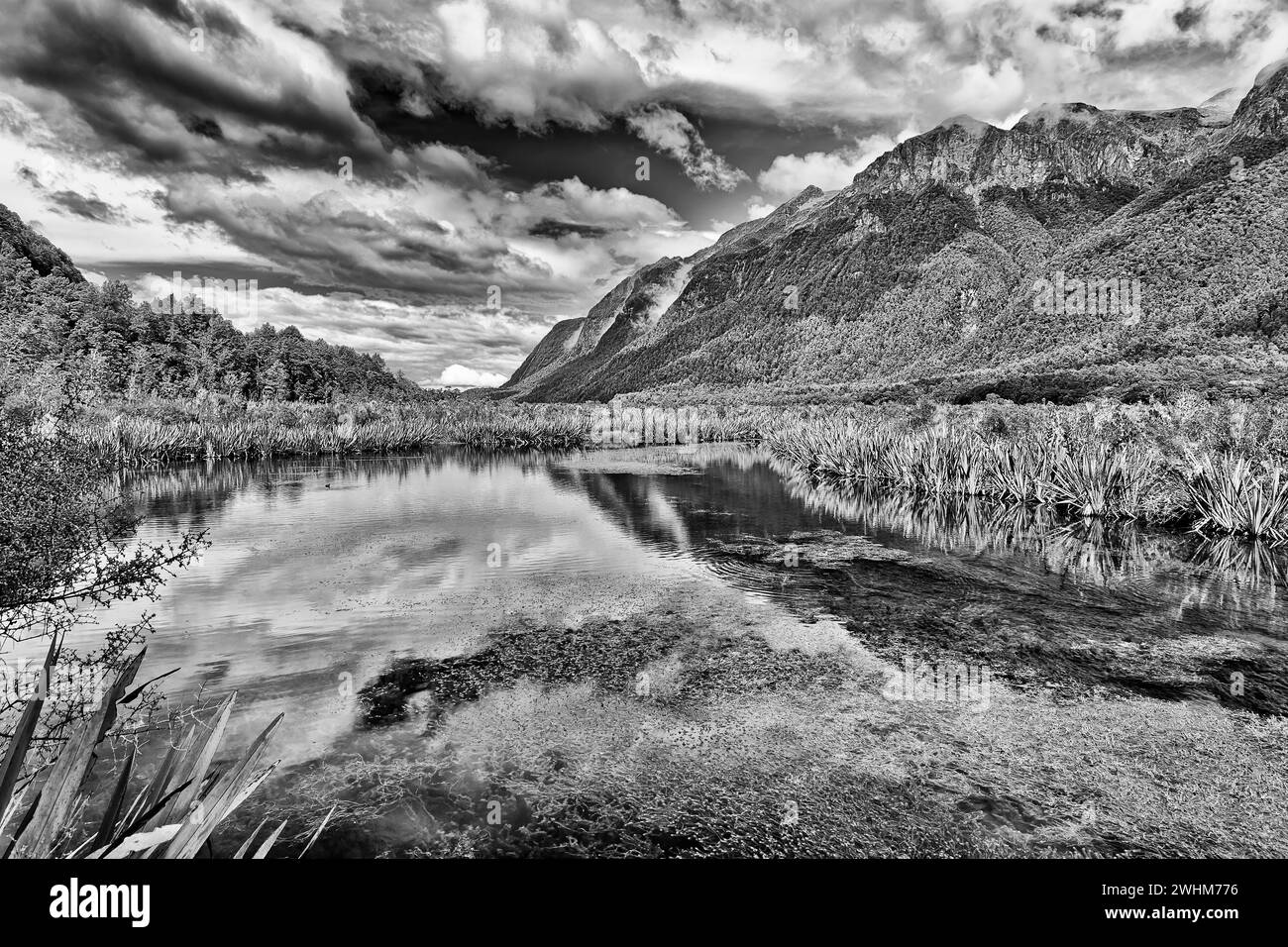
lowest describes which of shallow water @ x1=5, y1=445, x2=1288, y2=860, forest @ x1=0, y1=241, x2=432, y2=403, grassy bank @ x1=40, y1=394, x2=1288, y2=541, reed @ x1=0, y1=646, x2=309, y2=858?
shallow water @ x1=5, y1=445, x2=1288, y2=860

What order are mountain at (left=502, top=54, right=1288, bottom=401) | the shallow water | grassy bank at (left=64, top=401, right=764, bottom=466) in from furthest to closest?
1. mountain at (left=502, top=54, right=1288, bottom=401)
2. grassy bank at (left=64, top=401, right=764, bottom=466)
3. the shallow water

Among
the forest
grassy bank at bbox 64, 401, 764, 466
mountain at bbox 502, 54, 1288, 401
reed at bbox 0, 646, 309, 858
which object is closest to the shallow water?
reed at bbox 0, 646, 309, 858

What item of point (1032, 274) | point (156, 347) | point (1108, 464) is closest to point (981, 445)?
point (1108, 464)

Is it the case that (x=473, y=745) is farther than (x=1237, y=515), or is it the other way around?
(x=1237, y=515)

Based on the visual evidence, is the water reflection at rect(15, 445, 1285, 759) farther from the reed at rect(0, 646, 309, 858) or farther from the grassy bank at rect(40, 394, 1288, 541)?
the reed at rect(0, 646, 309, 858)

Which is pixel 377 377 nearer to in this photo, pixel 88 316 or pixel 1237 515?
pixel 88 316
